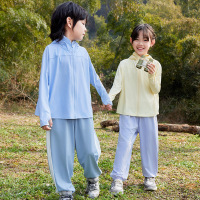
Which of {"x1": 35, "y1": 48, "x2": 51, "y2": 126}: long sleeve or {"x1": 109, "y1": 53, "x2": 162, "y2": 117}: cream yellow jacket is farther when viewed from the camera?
{"x1": 109, "y1": 53, "x2": 162, "y2": 117}: cream yellow jacket

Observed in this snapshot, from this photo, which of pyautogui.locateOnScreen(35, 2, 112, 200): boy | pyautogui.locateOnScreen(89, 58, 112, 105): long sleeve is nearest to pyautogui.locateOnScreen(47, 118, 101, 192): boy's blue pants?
pyautogui.locateOnScreen(35, 2, 112, 200): boy

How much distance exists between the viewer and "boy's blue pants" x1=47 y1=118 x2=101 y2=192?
9.70ft

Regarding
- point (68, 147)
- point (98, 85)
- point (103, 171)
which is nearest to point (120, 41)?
point (103, 171)

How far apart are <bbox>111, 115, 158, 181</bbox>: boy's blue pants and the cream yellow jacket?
0.27 ft

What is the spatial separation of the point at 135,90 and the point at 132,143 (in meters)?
0.54

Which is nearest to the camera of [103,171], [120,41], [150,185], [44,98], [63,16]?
[44,98]

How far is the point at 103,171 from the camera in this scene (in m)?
4.35

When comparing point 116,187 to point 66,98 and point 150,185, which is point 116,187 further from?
point 66,98

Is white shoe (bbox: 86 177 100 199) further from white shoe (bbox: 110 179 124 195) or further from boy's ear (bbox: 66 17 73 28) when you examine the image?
boy's ear (bbox: 66 17 73 28)

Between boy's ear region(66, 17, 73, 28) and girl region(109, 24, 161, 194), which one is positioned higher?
boy's ear region(66, 17, 73, 28)

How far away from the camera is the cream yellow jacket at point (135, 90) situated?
3418 millimetres

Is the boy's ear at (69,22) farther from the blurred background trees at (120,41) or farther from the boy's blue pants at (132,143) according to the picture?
the blurred background trees at (120,41)

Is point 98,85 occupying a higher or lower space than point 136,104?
higher

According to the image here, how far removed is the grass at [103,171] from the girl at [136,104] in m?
0.34
